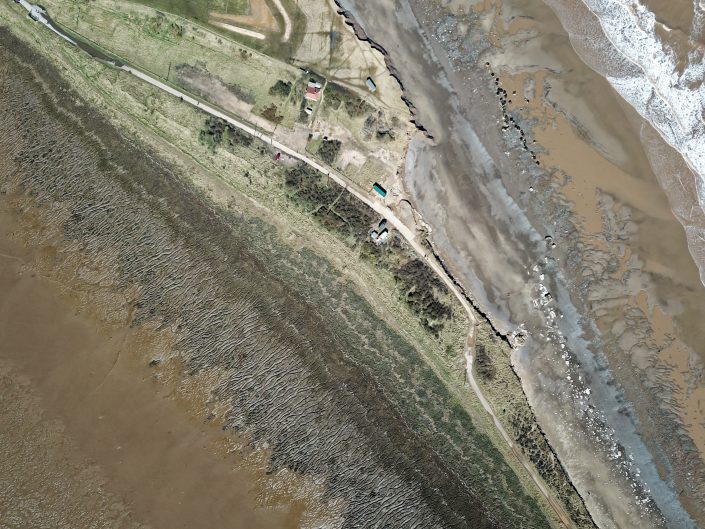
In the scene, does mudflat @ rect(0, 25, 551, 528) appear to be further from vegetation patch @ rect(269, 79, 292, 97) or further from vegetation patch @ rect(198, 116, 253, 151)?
vegetation patch @ rect(269, 79, 292, 97)

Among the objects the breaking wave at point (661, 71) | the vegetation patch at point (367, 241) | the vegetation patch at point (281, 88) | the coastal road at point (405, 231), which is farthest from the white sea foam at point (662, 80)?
the vegetation patch at point (281, 88)

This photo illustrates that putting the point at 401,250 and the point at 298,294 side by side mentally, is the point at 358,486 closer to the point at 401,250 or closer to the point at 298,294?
the point at 298,294

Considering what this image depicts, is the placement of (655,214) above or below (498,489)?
above

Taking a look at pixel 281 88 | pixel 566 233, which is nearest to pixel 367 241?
pixel 281 88

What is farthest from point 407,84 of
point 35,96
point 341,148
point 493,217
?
point 35,96

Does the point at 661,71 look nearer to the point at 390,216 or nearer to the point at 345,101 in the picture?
the point at 390,216

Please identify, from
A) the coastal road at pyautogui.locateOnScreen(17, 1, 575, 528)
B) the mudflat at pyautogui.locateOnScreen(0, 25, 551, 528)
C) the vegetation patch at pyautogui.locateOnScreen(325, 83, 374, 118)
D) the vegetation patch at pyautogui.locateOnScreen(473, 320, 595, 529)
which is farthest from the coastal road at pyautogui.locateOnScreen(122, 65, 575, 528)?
the vegetation patch at pyautogui.locateOnScreen(325, 83, 374, 118)
